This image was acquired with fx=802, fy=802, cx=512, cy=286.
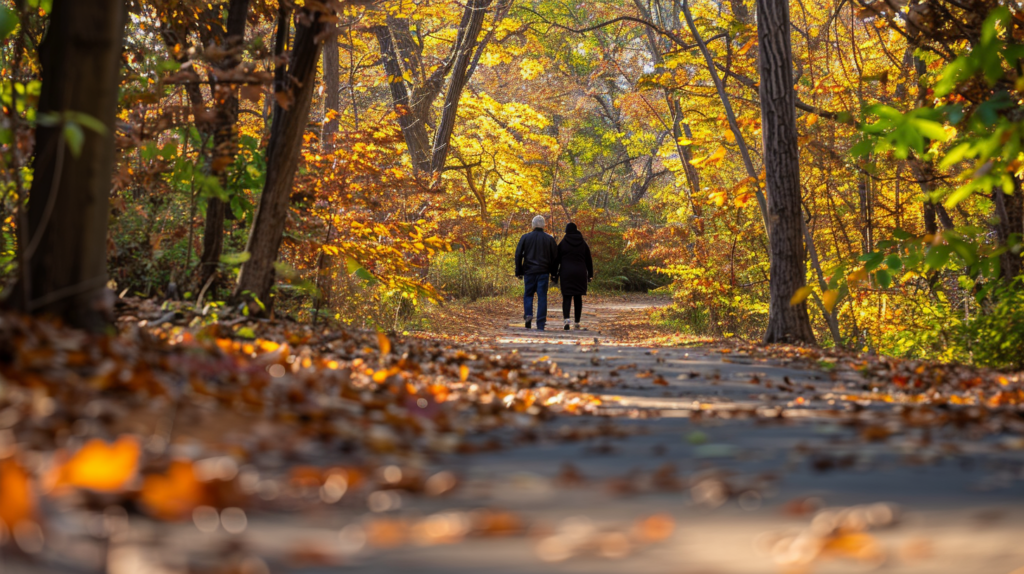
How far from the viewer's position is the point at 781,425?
3.62m

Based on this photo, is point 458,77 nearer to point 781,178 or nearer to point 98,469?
point 781,178

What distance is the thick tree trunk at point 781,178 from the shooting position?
9.73 metres

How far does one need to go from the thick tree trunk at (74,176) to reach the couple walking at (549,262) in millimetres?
9850

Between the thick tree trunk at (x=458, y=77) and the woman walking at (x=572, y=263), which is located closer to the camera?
the woman walking at (x=572, y=263)

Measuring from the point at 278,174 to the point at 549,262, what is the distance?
738cm

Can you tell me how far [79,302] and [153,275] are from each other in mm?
5149

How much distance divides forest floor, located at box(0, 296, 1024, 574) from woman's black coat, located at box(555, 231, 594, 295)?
9.59 m

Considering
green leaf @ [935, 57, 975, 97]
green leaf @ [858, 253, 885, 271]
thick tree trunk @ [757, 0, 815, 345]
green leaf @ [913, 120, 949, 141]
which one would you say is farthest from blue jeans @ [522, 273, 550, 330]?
green leaf @ [935, 57, 975, 97]

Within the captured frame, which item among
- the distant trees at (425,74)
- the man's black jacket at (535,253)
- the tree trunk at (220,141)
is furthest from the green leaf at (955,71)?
the distant trees at (425,74)

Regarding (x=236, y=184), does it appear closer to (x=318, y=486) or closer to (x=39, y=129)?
(x=39, y=129)

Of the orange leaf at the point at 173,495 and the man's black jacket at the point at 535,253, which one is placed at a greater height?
the man's black jacket at the point at 535,253

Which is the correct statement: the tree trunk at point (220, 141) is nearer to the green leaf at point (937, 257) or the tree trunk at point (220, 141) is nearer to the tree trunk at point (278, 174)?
the tree trunk at point (278, 174)

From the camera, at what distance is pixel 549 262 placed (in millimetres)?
14078

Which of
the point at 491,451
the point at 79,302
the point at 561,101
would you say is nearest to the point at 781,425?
the point at 491,451
